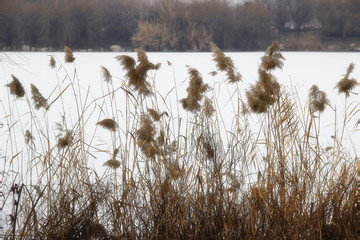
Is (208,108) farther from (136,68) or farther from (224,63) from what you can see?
(136,68)

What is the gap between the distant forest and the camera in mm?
5590

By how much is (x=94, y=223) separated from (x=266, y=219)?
0.68m

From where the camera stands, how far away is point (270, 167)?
204 centimetres

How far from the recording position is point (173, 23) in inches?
217

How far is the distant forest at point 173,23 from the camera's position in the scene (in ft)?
18.3

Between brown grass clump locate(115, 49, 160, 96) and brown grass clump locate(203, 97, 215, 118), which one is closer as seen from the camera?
brown grass clump locate(115, 49, 160, 96)

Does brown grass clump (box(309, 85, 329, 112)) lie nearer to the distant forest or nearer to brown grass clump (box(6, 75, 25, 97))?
brown grass clump (box(6, 75, 25, 97))

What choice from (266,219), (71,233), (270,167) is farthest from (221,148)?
(71,233)

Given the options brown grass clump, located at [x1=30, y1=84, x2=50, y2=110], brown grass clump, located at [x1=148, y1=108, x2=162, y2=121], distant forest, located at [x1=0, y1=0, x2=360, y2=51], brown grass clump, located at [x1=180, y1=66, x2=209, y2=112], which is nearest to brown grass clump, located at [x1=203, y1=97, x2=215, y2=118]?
brown grass clump, located at [x1=180, y1=66, x2=209, y2=112]

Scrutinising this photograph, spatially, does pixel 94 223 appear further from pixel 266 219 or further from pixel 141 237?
pixel 266 219

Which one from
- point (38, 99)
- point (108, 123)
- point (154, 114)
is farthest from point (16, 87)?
point (154, 114)

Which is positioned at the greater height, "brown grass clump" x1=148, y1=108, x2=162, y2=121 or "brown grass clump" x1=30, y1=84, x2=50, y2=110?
"brown grass clump" x1=30, y1=84, x2=50, y2=110

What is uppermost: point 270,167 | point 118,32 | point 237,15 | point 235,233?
point 237,15

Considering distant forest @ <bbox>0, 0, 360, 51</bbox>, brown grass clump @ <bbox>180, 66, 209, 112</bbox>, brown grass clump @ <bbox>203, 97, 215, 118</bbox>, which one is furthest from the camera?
distant forest @ <bbox>0, 0, 360, 51</bbox>
